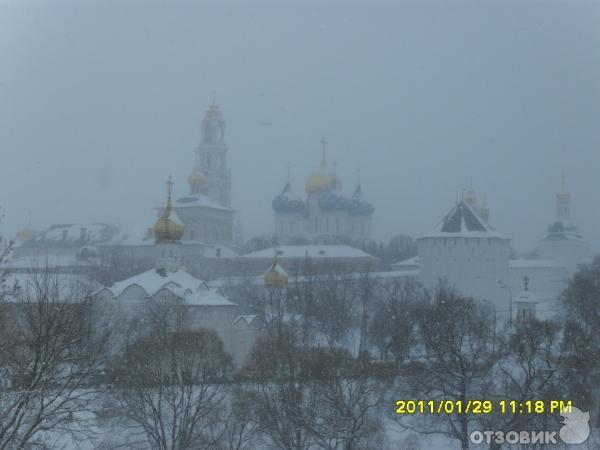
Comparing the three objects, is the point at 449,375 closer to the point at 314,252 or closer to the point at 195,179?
the point at 314,252

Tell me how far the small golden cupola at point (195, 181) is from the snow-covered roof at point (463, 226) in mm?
15399

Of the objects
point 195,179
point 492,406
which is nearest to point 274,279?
point 492,406

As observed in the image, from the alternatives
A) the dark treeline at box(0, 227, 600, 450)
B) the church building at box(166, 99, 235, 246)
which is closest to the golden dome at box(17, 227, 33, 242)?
the church building at box(166, 99, 235, 246)

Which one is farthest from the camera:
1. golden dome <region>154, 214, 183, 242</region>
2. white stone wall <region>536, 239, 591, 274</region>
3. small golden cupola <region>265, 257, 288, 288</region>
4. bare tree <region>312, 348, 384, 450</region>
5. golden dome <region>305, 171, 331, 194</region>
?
golden dome <region>305, 171, 331, 194</region>

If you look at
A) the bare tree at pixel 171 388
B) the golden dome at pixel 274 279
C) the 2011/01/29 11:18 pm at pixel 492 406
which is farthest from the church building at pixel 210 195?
the 2011/01/29 11:18 pm at pixel 492 406

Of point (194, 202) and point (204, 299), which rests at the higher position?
point (194, 202)

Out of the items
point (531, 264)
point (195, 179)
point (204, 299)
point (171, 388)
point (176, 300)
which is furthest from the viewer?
point (195, 179)

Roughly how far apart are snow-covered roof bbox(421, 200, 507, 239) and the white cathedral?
69.7 feet

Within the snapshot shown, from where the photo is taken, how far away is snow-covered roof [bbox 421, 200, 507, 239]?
Result: 43.8 m

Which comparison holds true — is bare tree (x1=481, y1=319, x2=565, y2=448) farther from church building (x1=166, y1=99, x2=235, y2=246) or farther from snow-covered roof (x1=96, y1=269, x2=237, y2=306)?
church building (x1=166, y1=99, x2=235, y2=246)

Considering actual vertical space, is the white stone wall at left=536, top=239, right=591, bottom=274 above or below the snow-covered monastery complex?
above

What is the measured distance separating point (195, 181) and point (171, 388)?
41.4 meters

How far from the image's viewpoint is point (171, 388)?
14969mm

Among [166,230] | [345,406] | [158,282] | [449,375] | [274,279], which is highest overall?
[166,230]
